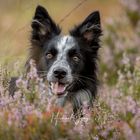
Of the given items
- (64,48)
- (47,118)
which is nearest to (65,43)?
(64,48)

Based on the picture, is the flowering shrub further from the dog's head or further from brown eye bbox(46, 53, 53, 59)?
brown eye bbox(46, 53, 53, 59)

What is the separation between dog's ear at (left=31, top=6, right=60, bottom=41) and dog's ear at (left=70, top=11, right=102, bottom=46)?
0.79ft

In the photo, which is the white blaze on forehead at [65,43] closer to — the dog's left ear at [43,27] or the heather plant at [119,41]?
the dog's left ear at [43,27]

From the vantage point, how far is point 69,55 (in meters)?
7.85

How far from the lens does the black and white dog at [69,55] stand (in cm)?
761

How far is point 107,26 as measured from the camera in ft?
46.5

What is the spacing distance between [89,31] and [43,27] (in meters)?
0.56

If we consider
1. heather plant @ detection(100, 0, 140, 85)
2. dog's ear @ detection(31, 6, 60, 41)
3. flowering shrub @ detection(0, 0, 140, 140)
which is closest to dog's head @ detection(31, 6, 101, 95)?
dog's ear @ detection(31, 6, 60, 41)

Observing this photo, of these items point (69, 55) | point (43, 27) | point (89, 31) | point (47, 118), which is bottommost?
point (47, 118)

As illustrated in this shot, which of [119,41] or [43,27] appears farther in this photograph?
[119,41]

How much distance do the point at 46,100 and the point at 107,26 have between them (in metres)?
8.78

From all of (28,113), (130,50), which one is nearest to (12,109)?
(28,113)

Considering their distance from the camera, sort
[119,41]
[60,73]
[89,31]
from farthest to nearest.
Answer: [119,41], [89,31], [60,73]

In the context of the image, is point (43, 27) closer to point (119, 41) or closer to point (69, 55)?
point (69, 55)
